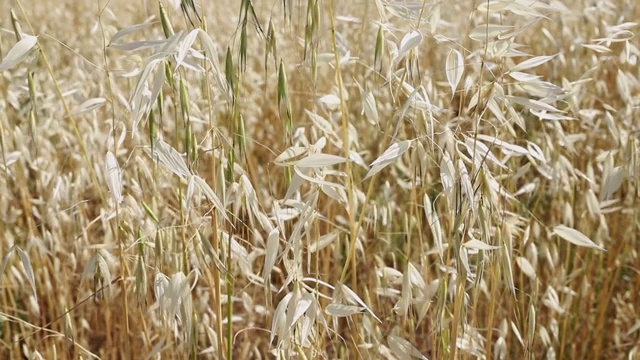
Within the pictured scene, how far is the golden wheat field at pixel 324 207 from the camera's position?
26.5 inches

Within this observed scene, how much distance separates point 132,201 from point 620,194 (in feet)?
4.36

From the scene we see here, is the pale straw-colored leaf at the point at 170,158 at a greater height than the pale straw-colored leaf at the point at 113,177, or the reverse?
the pale straw-colored leaf at the point at 170,158

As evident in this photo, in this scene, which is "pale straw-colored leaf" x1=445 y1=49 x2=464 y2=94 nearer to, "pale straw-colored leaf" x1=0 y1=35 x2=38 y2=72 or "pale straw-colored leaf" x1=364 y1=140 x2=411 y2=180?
"pale straw-colored leaf" x1=364 y1=140 x2=411 y2=180

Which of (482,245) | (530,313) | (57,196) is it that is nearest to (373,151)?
(57,196)

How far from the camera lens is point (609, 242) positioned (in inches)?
58.4

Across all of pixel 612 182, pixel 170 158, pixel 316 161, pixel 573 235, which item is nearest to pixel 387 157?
pixel 316 161

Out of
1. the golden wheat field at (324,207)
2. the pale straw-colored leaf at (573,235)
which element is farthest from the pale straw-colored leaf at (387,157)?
the pale straw-colored leaf at (573,235)

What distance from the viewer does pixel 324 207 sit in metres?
1.71

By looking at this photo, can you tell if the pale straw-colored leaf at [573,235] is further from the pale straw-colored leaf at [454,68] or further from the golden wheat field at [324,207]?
the pale straw-colored leaf at [454,68]

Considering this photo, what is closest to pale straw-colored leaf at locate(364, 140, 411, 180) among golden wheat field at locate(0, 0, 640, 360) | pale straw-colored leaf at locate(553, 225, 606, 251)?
golden wheat field at locate(0, 0, 640, 360)

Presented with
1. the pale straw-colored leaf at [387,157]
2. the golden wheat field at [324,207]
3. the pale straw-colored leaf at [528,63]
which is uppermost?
the pale straw-colored leaf at [528,63]

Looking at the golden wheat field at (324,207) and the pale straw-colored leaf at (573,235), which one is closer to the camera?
the golden wheat field at (324,207)

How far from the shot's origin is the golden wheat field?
67 centimetres

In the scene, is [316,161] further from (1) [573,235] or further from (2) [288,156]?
(1) [573,235]
